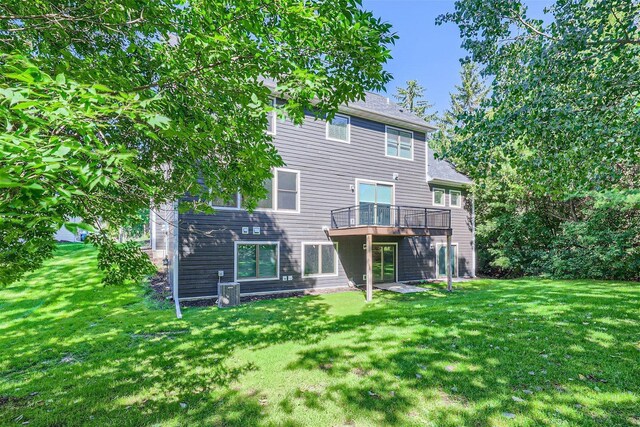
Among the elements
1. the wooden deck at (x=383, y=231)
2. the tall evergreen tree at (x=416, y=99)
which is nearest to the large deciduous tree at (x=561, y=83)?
the wooden deck at (x=383, y=231)

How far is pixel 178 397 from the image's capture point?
142 inches

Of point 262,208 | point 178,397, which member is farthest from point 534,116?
point 262,208

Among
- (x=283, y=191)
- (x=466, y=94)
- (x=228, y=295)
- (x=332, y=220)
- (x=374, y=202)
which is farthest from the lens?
(x=466, y=94)

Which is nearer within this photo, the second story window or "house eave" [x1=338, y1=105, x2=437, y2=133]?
"house eave" [x1=338, y1=105, x2=437, y2=133]

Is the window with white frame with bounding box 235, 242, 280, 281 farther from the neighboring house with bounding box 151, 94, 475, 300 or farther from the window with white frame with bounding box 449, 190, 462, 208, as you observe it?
the window with white frame with bounding box 449, 190, 462, 208

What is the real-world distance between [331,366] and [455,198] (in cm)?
1448

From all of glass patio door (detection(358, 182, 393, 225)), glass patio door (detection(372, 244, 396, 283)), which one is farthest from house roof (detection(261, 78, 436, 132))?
glass patio door (detection(372, 244, 396, 283))

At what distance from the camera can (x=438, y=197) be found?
15.8 m

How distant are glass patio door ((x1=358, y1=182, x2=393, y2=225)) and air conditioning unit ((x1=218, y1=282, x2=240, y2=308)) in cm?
543

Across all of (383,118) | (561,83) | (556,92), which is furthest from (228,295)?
(383,118)

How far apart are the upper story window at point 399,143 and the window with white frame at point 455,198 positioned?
11.5ft

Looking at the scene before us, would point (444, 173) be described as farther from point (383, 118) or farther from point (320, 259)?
point (320, 259)

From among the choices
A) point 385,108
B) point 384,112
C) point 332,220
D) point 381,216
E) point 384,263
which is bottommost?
point 384,263

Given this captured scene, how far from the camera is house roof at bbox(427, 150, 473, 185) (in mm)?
15504
